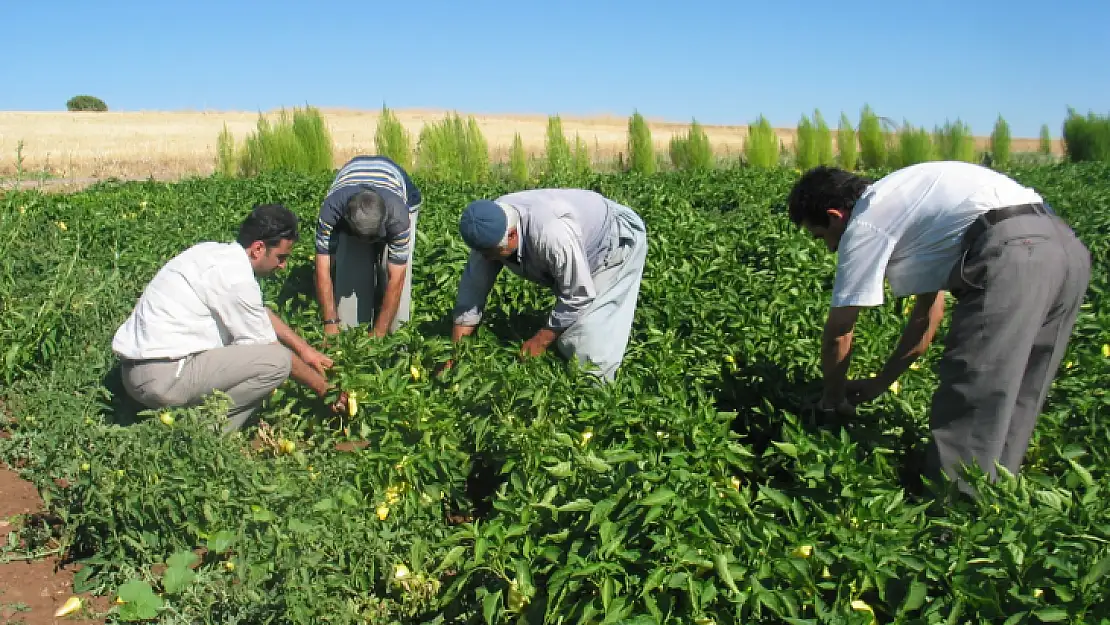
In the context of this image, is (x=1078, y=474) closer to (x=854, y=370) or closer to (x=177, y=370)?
(x=854, y=370)

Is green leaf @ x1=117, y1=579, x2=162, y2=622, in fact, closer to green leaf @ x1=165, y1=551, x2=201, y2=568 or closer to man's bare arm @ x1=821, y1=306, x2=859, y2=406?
green leaf @ x1=165, y1=551, x2=201, y2=568

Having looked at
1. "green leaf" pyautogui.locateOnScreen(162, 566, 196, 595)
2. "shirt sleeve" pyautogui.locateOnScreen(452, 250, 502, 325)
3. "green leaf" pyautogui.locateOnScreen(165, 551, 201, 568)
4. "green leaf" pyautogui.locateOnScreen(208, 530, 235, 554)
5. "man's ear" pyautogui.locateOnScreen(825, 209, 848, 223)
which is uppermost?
"man's ear" pyautogui.locateOnScreen(825, 209, 848, 223)

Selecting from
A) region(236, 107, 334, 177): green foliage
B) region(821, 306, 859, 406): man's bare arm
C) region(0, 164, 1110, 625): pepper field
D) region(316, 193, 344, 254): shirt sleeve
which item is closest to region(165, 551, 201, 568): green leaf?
region(0, 164, 1110, 625): pepper field

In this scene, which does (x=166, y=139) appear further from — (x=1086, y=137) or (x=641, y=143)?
(x=1086, y=137)

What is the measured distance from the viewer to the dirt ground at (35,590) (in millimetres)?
2908

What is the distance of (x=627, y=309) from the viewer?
163 inches

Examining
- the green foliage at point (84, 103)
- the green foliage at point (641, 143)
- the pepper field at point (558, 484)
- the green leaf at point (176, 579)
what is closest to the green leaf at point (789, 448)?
the pepper field at point (558, 484)

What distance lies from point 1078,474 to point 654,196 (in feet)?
19.3

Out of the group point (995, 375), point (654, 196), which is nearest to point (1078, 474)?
point (995, 375)

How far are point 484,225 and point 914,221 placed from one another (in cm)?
159

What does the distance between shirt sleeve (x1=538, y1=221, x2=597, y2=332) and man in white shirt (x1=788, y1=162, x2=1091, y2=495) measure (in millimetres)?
1002

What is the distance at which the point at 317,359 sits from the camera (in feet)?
12.8

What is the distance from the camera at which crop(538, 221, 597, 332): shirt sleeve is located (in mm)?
3658

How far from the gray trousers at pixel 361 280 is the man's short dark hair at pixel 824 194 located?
237cm
